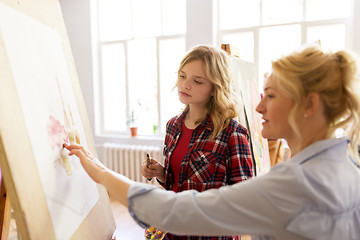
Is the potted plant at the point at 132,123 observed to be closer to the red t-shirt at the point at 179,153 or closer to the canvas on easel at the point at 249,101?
the canvas on easel at the point at 249,101

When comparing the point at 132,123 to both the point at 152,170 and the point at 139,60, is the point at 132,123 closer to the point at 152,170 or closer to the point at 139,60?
the point at 139,60

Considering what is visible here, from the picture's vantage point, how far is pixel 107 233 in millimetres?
1271

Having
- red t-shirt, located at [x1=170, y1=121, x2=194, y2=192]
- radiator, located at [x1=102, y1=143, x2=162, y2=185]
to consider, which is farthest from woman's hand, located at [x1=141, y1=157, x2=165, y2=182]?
radiator, located at [x1=102, y1=143, x2=162, y2=185]

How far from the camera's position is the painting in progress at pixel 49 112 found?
86 centimetres

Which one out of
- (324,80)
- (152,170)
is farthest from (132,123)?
(324,80)

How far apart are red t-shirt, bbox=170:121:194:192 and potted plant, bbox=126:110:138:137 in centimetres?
287

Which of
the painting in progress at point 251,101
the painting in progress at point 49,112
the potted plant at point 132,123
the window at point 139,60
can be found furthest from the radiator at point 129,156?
the painting in progress at point 49,112

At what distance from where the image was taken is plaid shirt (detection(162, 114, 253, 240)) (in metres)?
1.23

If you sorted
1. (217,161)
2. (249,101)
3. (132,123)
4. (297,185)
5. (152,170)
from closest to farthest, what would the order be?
(297,185), (217,161), (152,170), (249,101), (132,123)

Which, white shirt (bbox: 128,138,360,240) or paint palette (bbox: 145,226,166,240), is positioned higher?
white shirt (bbox: 128,138,360,240)

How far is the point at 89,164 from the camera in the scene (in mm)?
966

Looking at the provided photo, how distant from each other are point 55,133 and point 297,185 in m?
0.79

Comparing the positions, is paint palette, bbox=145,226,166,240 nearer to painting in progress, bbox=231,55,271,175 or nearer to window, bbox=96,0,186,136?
painting in progress, bbox=231,55,271,175

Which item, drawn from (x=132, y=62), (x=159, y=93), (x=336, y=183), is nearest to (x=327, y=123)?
(x=336, y=183)
